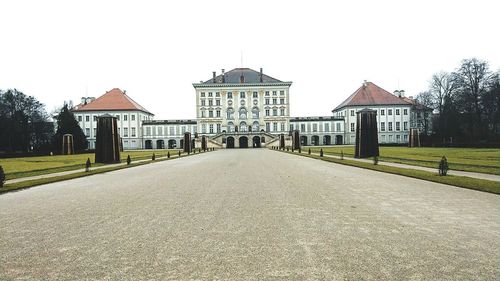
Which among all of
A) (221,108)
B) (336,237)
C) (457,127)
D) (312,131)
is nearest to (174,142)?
(221,108)

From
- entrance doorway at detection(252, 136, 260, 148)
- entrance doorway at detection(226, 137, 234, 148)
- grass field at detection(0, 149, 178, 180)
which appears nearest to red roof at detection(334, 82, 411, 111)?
entrance doorway at detection(252, 136, 260, 148)

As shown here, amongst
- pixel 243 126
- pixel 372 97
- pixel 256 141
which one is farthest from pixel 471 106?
pixel 243 126

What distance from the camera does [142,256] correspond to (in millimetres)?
4883

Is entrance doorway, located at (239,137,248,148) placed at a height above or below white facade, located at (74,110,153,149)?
below

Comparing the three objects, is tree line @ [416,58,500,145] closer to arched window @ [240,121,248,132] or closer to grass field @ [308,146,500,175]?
grass field @ [308,146,500,175]

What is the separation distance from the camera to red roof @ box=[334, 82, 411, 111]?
9044cm

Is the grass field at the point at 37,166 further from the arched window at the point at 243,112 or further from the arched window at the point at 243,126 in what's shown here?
the arched window at the point at 243,112

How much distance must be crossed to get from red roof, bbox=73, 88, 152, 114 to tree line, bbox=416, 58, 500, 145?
66.4 metres

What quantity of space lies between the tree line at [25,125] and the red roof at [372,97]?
58105 millimetres

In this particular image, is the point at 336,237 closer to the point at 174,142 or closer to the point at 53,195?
the point at 53,195

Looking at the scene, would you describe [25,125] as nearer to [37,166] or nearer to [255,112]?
[37,166]

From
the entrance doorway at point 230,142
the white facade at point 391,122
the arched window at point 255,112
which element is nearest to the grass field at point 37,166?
the entrance doorway at point 230,142

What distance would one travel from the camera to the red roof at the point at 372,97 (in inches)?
3561

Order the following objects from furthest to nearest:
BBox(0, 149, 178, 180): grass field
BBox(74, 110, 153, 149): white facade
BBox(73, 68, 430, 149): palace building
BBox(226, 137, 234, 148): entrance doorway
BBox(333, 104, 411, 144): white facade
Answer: BBox(73, 68, 430, 149): palace building, BBox(74, 110, 153, 149): white facade, BBox(333, 104, 411, 144): white facade, BBox(226, 137, 234, 148): entrance doorway, BBox(0, 149, 178, 180): grass field
